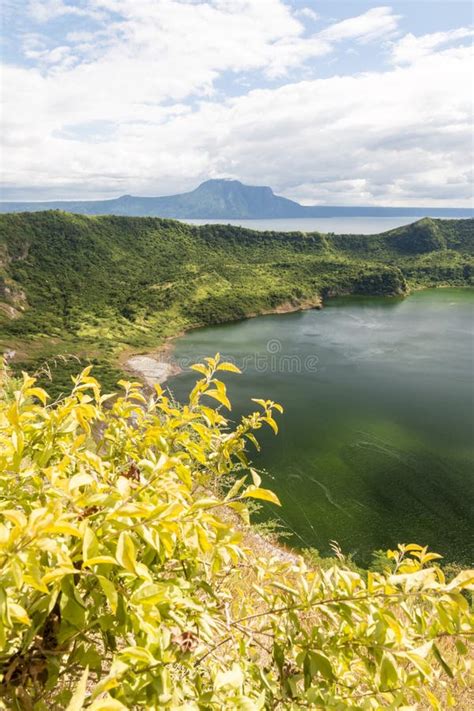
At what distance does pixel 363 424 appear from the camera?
32.3 m

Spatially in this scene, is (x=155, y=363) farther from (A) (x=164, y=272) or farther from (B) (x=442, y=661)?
(A) (x=164, y=272)

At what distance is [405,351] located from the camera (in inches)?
2087

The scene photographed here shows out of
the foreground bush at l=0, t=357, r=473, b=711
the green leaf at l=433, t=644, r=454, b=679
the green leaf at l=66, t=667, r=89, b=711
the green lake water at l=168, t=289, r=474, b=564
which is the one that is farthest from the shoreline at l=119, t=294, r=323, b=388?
the green leaf at l=66, t=667, r=89, b=711

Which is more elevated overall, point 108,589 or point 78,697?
point 108,589

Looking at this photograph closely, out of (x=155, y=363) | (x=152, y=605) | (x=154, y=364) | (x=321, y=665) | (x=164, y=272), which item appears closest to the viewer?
(x=152, y=605)

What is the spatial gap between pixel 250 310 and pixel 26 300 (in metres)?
40.4

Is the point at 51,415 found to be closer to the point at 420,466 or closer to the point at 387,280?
the point at 420,466

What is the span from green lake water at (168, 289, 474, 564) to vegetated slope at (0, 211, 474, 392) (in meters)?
12.2

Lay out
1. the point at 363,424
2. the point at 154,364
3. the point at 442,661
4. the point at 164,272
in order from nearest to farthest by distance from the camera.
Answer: the point at 442,661, the point at 363,424, the point at 154,364, the point at 164,272

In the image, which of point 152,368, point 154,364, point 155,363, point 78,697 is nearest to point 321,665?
point 78,697

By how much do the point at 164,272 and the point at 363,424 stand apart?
248 ft

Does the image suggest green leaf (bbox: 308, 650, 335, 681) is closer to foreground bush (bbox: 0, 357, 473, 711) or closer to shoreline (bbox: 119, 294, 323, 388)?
foreground bush (bbox: 0, 357, 473, 711)

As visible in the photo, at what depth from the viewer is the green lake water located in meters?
21.2

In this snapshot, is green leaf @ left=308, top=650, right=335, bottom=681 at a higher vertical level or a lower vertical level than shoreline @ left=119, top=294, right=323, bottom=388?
higher
